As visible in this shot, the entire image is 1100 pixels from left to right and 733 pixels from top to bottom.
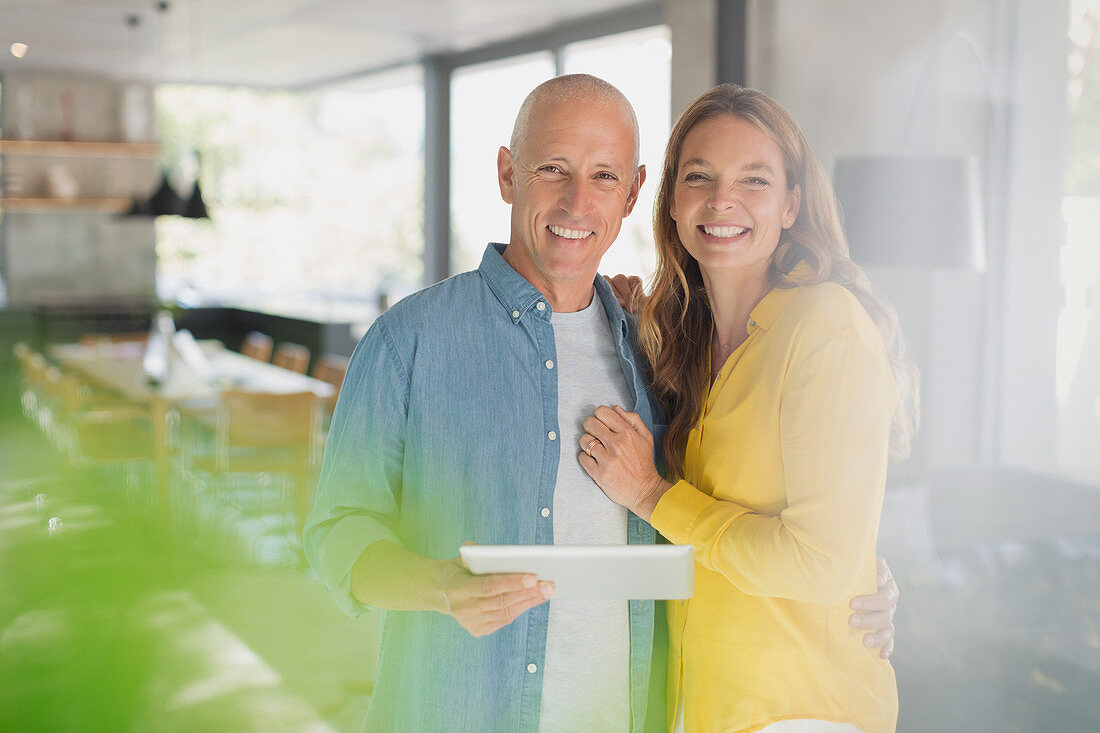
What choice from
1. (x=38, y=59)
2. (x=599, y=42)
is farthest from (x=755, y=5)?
(x=38, y=59)

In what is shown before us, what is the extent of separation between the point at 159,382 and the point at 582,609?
334cm

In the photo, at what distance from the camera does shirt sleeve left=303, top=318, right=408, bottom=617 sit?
4.05 feet

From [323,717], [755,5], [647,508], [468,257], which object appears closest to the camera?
[647,508]

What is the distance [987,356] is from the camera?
3.17m

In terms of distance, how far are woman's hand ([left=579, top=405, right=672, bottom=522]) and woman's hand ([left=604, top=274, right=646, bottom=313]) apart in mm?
277

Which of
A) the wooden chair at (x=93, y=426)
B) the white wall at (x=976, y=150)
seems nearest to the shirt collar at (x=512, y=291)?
the white wall at (x=976, y=150)

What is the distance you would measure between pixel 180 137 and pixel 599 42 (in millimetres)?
2310

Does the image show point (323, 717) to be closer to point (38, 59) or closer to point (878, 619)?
point (878, 619)

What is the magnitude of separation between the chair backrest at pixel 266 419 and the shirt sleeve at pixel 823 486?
3.23 metres

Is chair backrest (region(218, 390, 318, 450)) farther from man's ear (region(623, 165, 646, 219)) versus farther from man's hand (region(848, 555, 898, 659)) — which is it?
man's hand (region(848, 555, 898, 659))

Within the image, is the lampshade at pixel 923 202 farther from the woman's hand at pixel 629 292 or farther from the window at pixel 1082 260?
the woman's hand at pixel 629 292

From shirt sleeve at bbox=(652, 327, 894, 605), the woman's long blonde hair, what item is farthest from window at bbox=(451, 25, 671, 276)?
shirt sleeve at bbox=(652, 327, 894, 605)

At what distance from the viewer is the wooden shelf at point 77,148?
11.6 ft

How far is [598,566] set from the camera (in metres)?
0.97
